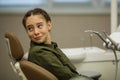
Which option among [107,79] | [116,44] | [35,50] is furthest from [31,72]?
[107,79]

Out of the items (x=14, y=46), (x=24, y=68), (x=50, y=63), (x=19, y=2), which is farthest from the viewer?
(x=19, y=2)

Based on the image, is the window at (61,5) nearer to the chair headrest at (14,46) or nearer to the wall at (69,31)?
the wall at (69,31)

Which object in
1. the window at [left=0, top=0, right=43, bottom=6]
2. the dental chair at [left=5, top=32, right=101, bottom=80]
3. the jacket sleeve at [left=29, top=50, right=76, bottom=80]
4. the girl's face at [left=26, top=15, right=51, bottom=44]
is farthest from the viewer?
the window at [left=0, top=0, right=43, bottom=6]

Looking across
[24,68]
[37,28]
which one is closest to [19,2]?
[37,28]

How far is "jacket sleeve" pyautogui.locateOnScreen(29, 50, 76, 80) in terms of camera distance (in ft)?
3.72

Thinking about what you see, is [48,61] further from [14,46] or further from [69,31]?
[69,31]

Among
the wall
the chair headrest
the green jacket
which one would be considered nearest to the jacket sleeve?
the green jacket

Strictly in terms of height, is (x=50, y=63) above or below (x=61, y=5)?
below

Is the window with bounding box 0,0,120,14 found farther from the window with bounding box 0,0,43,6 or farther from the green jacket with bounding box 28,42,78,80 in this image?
the green jacket with bounding box 28,42,78,80

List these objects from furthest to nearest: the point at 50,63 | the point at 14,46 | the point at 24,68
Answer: the point at 14,46
the point at 50,63
the point at 24,68

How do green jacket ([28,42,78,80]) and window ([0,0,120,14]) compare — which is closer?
green jacket ([28,42,78,80])

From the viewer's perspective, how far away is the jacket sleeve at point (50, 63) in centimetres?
113

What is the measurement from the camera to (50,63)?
1.13m

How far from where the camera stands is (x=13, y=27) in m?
2.75
